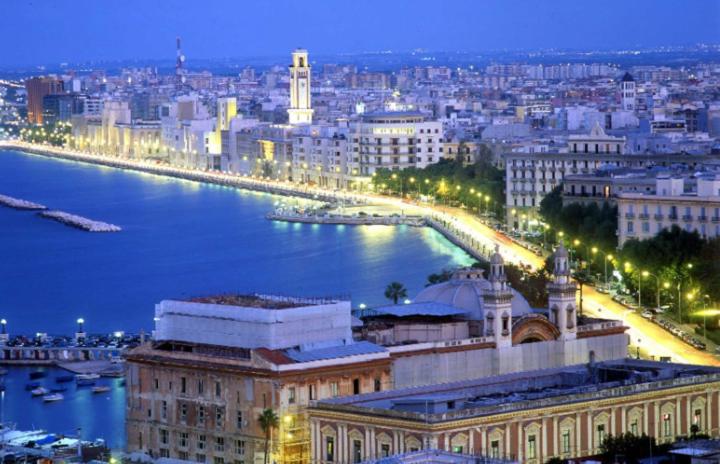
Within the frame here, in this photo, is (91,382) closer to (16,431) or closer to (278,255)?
(16,431)

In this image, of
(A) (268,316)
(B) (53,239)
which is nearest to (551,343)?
(A) (268,316)

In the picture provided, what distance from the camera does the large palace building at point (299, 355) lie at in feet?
81.7

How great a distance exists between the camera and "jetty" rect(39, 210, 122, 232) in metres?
58.3

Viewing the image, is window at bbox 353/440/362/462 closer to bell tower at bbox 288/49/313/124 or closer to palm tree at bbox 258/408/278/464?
palm tree at bbox 258/408/278/464

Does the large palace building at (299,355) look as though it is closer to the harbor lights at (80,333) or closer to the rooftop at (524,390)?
the rooftop at (524,390)

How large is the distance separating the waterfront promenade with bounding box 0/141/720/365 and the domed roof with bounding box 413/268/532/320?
10.7 ft

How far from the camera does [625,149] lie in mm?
50125

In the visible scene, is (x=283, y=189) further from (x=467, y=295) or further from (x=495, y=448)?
(x=495, y=448)

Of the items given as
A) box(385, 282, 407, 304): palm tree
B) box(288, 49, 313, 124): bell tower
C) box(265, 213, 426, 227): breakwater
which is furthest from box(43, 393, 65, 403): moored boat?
box(288, 49, 313, 124): bell tower

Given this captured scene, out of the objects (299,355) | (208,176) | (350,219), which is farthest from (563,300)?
(208,176)

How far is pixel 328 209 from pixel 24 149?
42.5m

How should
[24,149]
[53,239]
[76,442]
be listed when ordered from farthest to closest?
[24,149]
[53,239]
[76,442]

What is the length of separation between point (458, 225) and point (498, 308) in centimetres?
2568

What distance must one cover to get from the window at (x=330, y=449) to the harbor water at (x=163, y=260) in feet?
14.4
